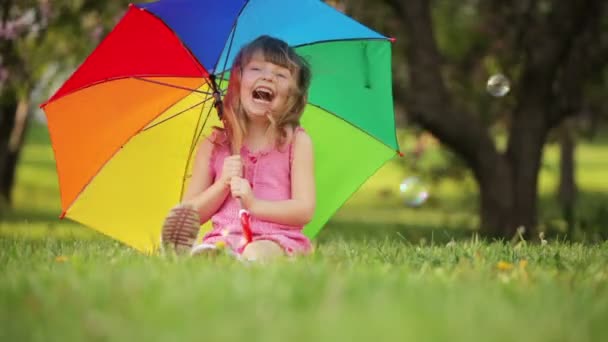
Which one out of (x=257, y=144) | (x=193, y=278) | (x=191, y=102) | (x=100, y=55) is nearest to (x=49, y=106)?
(x=100, y=55)

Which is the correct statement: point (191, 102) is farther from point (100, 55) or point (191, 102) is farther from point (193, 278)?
point (193, 278)

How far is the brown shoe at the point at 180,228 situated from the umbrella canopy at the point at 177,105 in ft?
2.33

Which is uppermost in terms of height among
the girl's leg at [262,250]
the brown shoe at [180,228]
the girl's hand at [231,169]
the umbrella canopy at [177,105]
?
the umbrella canopy at [177,105]

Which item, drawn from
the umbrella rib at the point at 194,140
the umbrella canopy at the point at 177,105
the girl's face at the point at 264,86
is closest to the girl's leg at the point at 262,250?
the umbrella canopy at the point at 177,105

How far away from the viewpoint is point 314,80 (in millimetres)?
5047

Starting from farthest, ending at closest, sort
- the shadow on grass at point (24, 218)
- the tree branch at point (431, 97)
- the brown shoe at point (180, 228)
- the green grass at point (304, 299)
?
the shadow on grass at point (24, 218) < the tree branch at point (431, 97) < the brown shoe at point (180, 228) < the green grass at point (304, 299)

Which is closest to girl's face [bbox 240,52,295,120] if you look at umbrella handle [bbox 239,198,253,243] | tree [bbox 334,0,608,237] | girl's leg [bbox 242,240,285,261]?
umbrella handle [bbox 239,198,253,243]

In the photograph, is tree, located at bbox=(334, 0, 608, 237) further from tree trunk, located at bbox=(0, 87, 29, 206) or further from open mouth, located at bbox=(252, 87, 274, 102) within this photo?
tree trunk, located at bbox=(0, 87, 29, 206)

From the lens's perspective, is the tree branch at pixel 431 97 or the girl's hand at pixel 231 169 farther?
the tree branch at pixel 431 97

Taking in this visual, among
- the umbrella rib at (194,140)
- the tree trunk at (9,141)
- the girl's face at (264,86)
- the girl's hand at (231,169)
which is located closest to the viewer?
the girl's hand at (231,169)

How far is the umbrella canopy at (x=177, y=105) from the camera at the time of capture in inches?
186

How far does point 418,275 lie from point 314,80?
176 cm

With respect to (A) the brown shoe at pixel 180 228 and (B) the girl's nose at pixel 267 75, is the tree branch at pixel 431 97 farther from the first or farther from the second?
(A) the brown shoe at pixel 180 228

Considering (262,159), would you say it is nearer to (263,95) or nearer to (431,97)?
(263,95)
